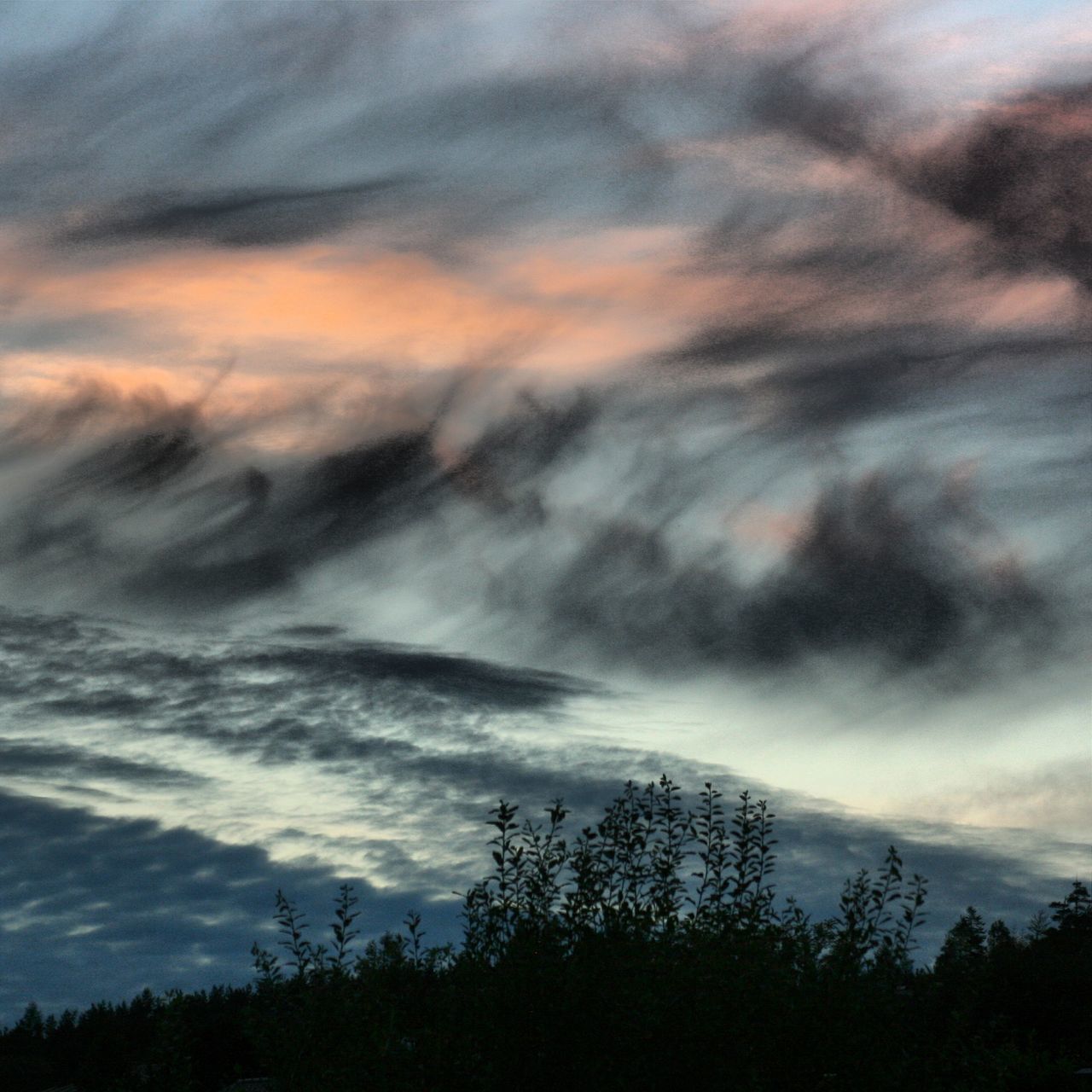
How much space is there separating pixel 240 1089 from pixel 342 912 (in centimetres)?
2794

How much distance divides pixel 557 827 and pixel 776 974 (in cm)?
354

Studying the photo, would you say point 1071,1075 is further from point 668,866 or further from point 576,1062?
point 576,1062

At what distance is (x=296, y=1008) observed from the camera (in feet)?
53.1

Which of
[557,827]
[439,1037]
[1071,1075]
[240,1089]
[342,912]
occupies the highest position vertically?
[557,827]

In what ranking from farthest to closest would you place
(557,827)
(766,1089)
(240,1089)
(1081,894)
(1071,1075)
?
(1081,894) < (240,1089) < (1071,1075) < (557,827) < (766,1089)

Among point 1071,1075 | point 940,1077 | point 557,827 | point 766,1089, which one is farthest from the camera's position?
point 1071,1075

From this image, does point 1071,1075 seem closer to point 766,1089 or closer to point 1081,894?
point 766,1089

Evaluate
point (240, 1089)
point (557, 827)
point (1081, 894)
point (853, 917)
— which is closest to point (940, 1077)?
point (853, 917)

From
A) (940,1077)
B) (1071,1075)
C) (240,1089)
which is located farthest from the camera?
(240,1089)

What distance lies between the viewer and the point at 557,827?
666 inches

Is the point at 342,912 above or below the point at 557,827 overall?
below

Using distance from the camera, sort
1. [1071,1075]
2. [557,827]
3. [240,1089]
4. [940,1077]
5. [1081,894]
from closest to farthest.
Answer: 1. [940,1077]
2. [557,827]
3. [1071,1075]
4. [240,1089]
5. [1081,894]

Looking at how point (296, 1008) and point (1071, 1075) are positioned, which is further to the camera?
point (1071, 1075)

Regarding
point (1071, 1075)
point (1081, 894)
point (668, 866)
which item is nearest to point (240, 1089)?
point (1071, 1075)
